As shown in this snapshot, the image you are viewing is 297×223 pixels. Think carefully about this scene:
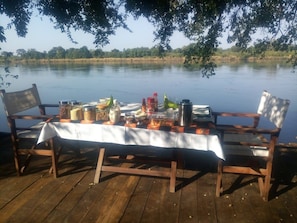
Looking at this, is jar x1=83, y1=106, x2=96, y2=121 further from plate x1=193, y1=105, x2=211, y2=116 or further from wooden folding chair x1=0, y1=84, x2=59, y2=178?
plate x1=193, y1=105, x2=211, y2=116

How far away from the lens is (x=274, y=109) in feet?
11.7

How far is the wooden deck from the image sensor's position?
115 inches

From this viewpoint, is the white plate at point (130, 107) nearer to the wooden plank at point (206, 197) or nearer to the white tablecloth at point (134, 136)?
the white tablecloth at point (134, 136)

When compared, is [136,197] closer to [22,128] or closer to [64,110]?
[64,110]

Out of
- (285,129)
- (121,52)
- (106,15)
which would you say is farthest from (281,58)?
(106,15)

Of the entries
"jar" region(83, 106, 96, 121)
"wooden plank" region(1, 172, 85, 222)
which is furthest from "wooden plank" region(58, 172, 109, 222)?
"jar" region(83, 106, 96, 121)

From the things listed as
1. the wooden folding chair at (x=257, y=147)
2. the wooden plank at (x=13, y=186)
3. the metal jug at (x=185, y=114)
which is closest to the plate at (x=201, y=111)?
the wooden folding chair at (x=257, y=147)

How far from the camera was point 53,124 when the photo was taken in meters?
3.41

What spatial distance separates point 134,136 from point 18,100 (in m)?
2.16

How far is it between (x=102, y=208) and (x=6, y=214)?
3.60ft

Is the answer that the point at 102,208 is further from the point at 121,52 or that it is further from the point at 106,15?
the point at 121,52

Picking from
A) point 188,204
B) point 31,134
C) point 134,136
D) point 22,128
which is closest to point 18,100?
point 22,128

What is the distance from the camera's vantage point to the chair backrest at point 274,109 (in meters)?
3.19

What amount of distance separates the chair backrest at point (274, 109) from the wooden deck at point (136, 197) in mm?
955
